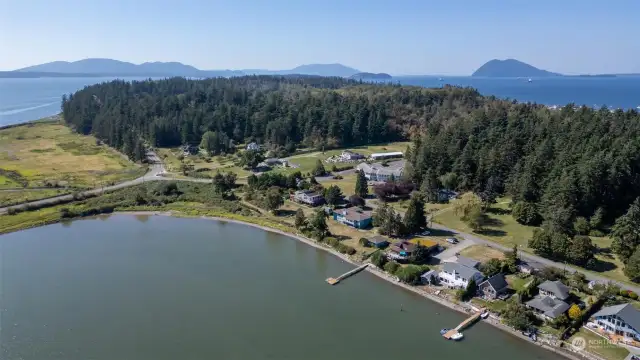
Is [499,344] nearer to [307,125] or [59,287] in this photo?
[59,287]

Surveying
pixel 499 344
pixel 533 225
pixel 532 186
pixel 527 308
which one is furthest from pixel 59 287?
pixel 532 186

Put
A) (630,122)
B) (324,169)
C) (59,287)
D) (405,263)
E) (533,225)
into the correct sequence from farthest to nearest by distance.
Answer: (324,169), (630,122), (533,225), (405,263), (59,287)

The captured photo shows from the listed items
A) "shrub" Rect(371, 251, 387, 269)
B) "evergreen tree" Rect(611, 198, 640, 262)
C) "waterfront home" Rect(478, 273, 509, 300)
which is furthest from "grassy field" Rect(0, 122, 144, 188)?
"evergreen tree" Rect(611, 198, 640, 262)

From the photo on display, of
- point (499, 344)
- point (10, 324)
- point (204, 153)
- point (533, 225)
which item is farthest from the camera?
point (204, 153)

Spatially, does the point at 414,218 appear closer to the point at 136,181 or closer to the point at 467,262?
the point at 467,262

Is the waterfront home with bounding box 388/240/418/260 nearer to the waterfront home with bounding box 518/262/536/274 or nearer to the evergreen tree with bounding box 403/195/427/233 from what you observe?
the evergreen tree with bounding box 403/195/427/233

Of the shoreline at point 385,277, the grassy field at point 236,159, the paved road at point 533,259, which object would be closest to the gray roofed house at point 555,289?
the paved road at point 533,259
